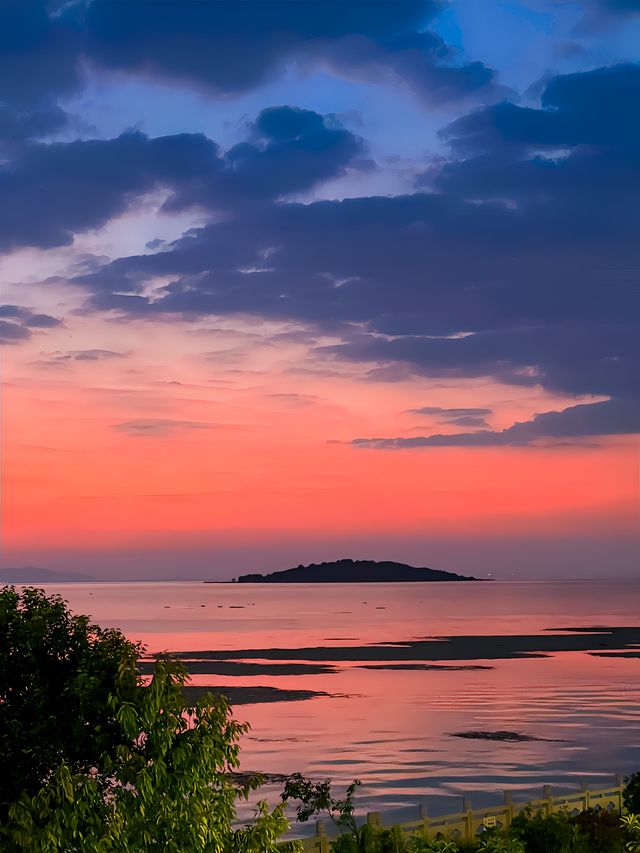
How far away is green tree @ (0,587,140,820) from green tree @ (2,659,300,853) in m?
0.39

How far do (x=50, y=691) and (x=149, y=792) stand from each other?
9.25ft

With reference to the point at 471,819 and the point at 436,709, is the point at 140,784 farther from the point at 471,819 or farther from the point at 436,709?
the point at 436,709

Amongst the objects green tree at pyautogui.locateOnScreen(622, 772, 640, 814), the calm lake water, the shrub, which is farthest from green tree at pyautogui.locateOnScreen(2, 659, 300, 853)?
the calm lake water

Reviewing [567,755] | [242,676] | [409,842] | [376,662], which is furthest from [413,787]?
[376,662]

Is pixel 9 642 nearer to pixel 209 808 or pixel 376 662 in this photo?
pixel 209 808

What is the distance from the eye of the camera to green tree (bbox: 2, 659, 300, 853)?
13547mm

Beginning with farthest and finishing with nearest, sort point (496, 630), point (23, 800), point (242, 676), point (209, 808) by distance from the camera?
point (496, 630), point (242, 676), point (209, 808), point (23, 800)

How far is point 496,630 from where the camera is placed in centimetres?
16175

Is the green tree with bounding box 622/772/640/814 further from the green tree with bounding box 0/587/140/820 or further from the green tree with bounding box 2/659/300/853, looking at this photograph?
the green tree with bounding box 0/587/140/820

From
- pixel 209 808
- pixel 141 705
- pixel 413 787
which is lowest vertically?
pixel 413 787

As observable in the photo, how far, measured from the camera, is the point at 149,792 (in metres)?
13.9

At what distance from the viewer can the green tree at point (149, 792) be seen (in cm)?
1355

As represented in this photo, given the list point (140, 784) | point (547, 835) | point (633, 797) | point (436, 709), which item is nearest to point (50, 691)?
point (140, 784)

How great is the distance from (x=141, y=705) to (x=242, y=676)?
83453mm
